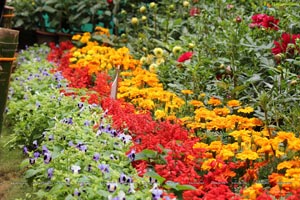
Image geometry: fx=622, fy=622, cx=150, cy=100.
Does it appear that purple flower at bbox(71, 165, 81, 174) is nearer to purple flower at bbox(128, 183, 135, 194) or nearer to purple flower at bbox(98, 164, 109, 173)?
purple flower at bbox(98, 164, 109, 173)

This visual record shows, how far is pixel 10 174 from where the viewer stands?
4.00 m

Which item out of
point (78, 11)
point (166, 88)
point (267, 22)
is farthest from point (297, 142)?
point (78, 11)

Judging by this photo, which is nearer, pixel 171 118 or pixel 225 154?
pixel 225 154

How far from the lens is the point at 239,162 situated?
2885 millimetres

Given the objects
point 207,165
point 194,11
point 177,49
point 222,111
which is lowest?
point 207,165

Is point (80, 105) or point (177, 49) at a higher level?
point (177, 49)

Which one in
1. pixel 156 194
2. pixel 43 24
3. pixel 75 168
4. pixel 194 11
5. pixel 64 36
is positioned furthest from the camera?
pixel 43 24

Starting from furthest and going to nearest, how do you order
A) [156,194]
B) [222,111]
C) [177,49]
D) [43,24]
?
1. [43,24]
2. [177,49]
3. [222,111]
4. [156,194]

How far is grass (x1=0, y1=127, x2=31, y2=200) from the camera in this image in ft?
11.9

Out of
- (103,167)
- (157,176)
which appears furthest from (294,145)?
(103,167)

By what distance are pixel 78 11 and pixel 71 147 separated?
5.04m

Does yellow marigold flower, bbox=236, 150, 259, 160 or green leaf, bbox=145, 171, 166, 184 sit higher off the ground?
yellow marigold flower, bbox=236, 150, 259, 160

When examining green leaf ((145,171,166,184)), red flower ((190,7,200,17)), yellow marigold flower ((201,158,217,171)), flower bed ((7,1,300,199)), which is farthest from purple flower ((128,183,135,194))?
red flower ((190,7,200,17))

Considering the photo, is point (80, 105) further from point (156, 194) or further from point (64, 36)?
point (64, 36)
